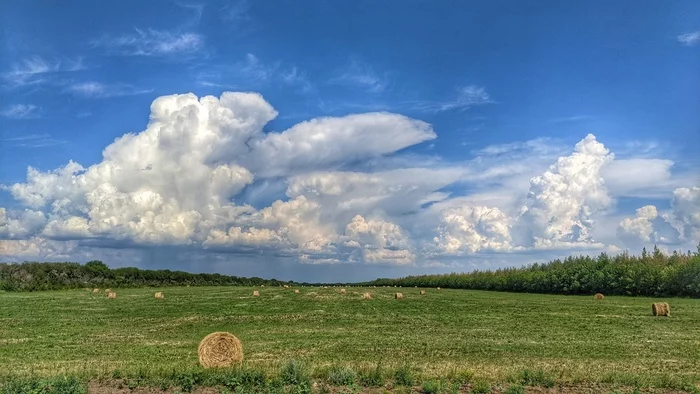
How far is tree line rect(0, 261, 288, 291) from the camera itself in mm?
86125

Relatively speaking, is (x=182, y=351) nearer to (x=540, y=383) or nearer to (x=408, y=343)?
(x=408, y=343)

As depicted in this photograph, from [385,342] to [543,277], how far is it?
75421mm

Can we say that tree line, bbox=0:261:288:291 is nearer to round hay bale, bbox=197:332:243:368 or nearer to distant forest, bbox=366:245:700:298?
distant forest, bbox=366:245:700:298

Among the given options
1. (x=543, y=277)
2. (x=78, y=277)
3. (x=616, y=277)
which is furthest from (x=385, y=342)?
(x=78, y=277)

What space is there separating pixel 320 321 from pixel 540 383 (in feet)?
69.6

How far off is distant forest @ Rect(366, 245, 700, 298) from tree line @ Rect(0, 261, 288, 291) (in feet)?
213

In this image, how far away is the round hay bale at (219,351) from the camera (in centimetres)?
1714

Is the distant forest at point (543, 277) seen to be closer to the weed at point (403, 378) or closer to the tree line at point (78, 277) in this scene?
the tree line at point (78, 277)

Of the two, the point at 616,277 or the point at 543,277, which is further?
the point at 543,277

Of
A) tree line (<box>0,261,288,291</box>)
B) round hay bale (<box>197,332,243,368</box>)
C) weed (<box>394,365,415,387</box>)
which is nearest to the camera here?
weed (<box>394,365,415,387</box>)

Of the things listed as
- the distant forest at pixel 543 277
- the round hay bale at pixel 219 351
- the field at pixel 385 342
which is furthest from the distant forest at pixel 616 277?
the round hay bale at pixel 219 351

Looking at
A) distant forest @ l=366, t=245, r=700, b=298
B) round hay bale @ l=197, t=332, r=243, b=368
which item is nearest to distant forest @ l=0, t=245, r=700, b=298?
distant forest @ l=366, t=245, r=700, b=298

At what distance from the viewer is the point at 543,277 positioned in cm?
9219

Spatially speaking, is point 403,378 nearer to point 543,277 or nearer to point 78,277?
point 543,277
